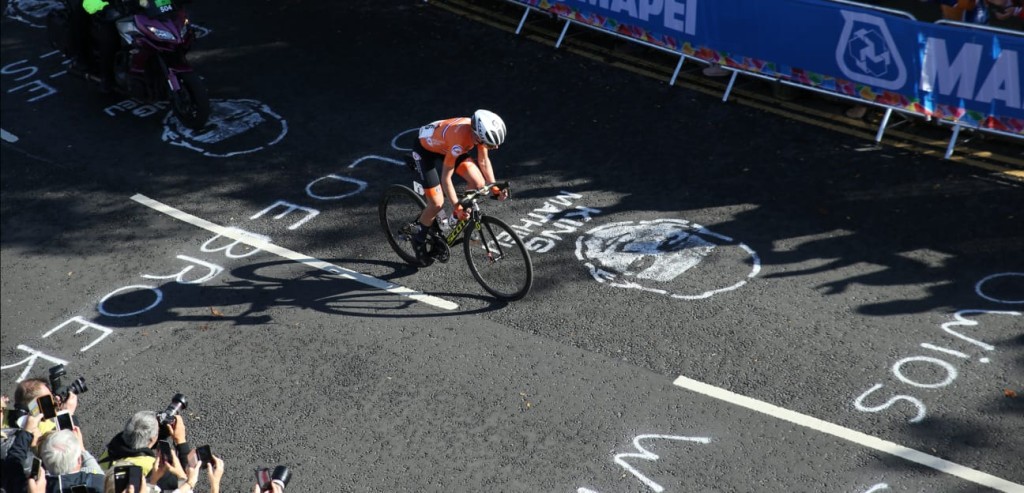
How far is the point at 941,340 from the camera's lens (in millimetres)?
8836

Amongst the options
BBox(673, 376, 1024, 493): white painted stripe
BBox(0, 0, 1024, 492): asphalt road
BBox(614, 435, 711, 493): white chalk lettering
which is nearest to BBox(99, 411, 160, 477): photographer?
BBox(0, 0, 1024, 492): asphalt road

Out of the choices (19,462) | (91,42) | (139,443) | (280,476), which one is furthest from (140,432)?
(91,42)

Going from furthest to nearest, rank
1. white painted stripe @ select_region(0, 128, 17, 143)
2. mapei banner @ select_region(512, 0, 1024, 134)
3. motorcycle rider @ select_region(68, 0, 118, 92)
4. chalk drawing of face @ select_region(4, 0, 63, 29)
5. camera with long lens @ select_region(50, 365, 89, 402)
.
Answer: chalk drawing of face @ select_region(4, 0, 63, 29)
white painted stripe @ select_region(0, 128, 17, 143)
motorcycle rider @ select_region(68, 0, 118, 92)
mapei banner @ select_region(512, 0, 1024, 134)
camera with long lens @ select_region(50, 365, 89, 402)

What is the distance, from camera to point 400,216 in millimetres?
11242

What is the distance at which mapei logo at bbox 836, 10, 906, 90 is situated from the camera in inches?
461

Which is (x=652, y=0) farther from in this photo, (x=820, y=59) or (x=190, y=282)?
(x=190, y=282)

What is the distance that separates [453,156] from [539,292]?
1568 mm

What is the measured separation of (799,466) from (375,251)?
5.20 m

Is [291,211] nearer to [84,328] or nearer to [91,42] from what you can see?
[84,328]

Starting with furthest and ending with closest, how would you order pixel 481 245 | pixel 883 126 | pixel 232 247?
1. pixel 883 126
2. pixel 232 247
3. pixel 481 245

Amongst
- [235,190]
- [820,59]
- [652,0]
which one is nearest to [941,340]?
[820,59]

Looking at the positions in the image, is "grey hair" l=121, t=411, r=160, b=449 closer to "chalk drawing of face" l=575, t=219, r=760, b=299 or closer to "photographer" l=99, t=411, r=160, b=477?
"photographer" l=99, t=411, r=160, b=477

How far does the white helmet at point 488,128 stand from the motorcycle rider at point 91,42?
717cm

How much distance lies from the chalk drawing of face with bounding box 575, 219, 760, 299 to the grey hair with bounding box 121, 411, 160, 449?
4586mm
